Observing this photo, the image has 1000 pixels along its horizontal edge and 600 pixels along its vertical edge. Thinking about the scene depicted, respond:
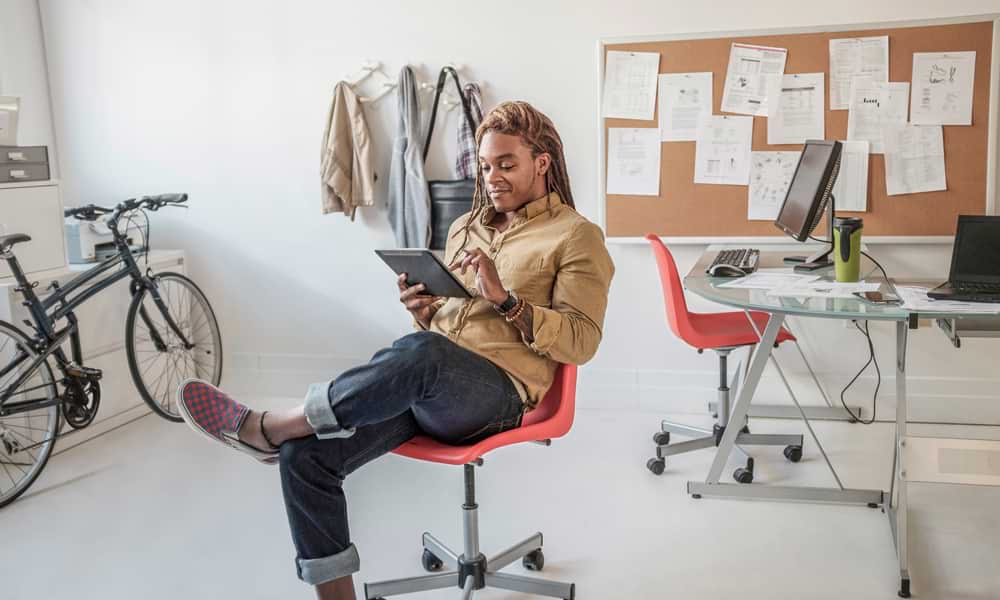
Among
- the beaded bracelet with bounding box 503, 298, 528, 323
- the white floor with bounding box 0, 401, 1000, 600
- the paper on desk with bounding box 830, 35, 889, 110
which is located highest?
the paper on desk with bounding box 830, 35, 889, 110

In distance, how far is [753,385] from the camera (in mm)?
2771

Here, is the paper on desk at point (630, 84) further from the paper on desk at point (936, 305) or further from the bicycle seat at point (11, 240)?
the bicycle seat at point (11, 240)

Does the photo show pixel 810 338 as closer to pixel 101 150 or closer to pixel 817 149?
pixel 817 149

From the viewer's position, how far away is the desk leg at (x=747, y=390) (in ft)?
8.97

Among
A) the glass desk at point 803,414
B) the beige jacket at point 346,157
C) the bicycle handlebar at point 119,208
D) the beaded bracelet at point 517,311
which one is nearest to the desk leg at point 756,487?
the glass desk at point 803,414

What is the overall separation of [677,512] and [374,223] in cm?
191

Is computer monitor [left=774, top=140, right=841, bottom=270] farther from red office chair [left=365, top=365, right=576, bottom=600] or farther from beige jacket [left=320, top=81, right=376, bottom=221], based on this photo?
beige jacket [left=320, top=81, right=376, bottom=221]

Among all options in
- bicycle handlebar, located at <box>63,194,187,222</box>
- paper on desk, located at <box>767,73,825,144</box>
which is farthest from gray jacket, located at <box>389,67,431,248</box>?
paper on desk, located at <box>767,73,825,144</box>

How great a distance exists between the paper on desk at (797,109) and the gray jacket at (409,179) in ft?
4.52

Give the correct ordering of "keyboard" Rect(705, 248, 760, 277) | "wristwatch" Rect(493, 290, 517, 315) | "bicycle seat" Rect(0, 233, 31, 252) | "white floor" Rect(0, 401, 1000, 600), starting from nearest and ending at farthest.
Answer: "wristwatch" Rect(493, 290, 517, 315)
"white floor" Rect(0, 401, 1000, 600)
"keyboard" Rect(705, 248, 760, 277)
"bicycle seat" Rect(0, 233, 31, 252)

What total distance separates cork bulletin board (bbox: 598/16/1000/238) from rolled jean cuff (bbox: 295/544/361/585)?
84.6 inches

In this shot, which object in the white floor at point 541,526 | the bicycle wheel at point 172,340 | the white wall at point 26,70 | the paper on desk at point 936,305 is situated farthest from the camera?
the white wall at point 26,70

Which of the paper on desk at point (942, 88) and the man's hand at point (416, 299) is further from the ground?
the paper on desk at point (942, 88)

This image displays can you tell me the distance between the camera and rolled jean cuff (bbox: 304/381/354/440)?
195 centimetres
